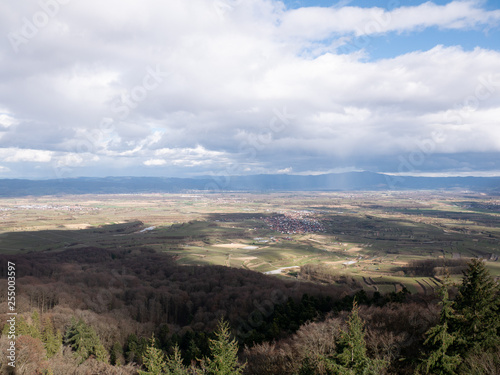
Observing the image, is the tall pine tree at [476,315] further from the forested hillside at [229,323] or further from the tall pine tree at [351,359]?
the tall pine tree at [351,359]

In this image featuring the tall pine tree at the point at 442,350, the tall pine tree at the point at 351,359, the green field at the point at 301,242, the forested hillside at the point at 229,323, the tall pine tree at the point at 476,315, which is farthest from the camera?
the green field at the point at 301,242

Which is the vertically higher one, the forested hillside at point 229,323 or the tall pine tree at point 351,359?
the tall pine tree at point 351,359

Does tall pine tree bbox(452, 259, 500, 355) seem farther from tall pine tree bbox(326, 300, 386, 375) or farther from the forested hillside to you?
tall pine tree bbox(326, 300, 386, 375)

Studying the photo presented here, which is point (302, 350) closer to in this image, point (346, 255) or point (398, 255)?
point (346, 255)

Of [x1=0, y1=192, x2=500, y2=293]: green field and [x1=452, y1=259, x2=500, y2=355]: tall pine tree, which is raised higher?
[x1=452, y1=259, x2=500, y2=355]: tall pine tree

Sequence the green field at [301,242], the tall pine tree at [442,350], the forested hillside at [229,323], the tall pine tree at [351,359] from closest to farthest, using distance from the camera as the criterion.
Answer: the tall pine tree at [351,359] < the tall pine tree at [442,350] < the forested hillside at [229,323] < the green field at [301,242]

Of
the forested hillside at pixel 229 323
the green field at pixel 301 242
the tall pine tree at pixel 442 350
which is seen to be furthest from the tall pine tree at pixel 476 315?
the green field at pixel 301 242

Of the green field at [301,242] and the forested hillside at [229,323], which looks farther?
the green field at [301,242]

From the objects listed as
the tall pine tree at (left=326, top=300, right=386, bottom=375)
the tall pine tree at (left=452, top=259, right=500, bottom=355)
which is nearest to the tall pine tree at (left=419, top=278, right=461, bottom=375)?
the tall pine tree at (left=452, top=259, right=500, bottom=355)

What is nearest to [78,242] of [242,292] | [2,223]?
[2,223]

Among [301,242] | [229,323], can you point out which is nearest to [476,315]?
[229,323]

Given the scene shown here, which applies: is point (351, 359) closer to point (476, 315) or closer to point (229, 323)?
point (476, 315)
